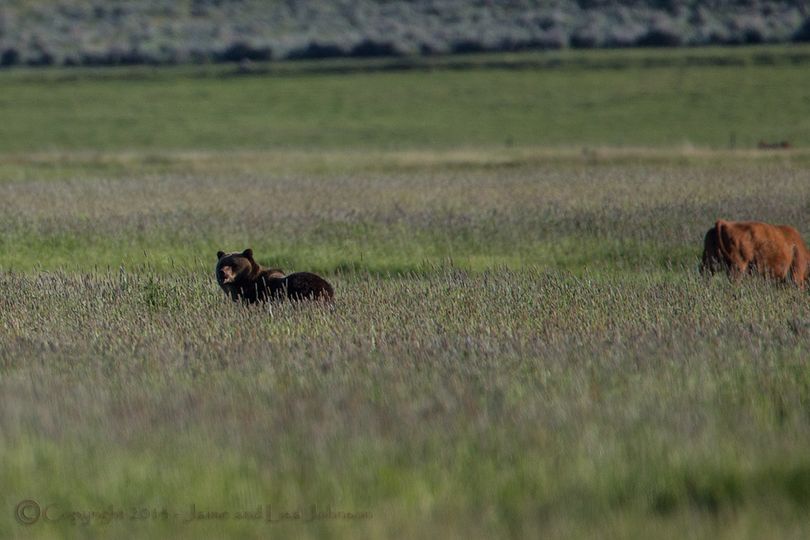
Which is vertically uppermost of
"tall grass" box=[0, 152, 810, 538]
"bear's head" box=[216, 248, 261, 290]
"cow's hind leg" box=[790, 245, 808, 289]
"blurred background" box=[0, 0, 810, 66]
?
"tall grass" box=[0, 152, 810, 538]

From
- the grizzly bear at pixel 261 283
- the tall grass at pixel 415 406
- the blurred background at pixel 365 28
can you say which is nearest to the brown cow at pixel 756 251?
the tall grass at pixel 415 406

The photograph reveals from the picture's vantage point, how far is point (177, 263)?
16656mm

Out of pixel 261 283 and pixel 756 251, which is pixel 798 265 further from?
pixel 261 283

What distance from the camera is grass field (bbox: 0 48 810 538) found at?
544cm

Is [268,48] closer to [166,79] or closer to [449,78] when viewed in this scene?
[166,79]

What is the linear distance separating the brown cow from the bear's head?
14.0 feet

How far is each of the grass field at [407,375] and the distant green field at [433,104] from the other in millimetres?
25143

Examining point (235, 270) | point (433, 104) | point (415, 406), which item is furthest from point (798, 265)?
point (433, 104)

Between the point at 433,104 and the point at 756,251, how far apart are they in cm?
4569

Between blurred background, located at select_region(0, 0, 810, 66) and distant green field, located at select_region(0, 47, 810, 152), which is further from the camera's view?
blurred background, located at select_region(0, 0, 810, 66)

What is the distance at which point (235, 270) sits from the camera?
1205 cm

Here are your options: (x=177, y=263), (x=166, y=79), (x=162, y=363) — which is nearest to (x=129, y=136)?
(x=166, y=79)

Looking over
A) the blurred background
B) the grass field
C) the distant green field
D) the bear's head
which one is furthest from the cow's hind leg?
the blurred background

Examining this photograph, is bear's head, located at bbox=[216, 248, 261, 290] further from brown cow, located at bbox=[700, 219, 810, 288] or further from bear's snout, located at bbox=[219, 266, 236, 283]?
brown cow, located at bbox=[700, 219, 810, 288]
